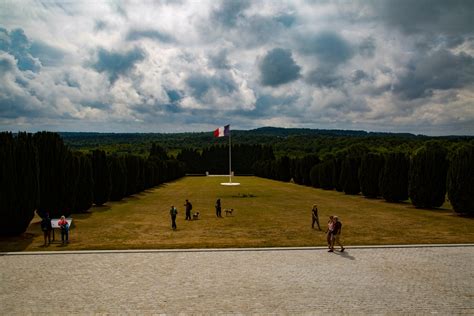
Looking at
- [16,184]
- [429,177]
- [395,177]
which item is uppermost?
[16,184]

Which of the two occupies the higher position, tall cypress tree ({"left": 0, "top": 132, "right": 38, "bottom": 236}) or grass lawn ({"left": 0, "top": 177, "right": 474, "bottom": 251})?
tall cypress tree ({"left": 0, "top": 132, "right": 38, "bottom": 236})

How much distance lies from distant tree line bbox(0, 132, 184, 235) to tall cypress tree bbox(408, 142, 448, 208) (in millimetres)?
24606

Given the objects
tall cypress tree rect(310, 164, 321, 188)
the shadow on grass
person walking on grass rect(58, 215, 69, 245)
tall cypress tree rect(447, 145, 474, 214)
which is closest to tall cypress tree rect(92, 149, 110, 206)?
the shadow on grass

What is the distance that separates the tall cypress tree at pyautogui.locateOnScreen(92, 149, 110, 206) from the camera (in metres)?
33.9

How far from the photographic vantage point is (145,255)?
50.8 feet

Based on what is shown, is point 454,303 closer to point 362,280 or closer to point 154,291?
point 362,280

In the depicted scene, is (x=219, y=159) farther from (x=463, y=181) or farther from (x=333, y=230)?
(x=333, y=230)

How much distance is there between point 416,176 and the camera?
102 ft

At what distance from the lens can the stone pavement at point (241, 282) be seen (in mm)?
9719

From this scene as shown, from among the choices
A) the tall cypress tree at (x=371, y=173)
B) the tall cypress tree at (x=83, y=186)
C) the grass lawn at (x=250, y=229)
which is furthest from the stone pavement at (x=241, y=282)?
the tall cypress tree at (x=371, y=173)

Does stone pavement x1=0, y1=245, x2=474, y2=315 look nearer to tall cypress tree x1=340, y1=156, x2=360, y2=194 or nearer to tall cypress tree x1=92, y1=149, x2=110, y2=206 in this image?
tall cypress tree x1=92, y1=149, x2=110, y2=206

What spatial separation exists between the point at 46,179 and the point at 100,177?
30.0 feet

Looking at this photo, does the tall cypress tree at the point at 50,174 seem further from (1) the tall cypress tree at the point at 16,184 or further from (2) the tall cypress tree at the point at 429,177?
(2) the tall cypress tree at the point at 429,177

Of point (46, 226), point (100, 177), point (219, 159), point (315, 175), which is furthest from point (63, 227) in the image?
point (219, 159)
